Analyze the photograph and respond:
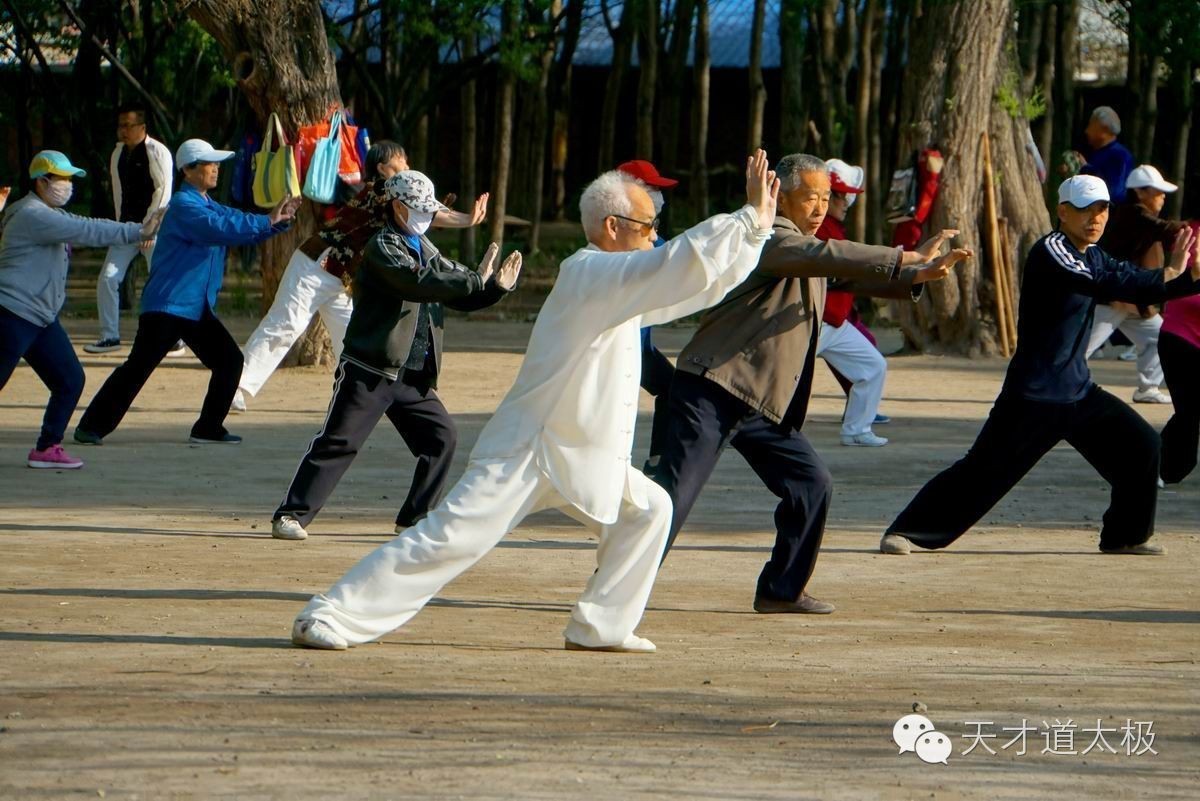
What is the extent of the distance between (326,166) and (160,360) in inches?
140

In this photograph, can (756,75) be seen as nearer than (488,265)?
No

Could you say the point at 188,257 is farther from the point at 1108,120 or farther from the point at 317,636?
the point at 1108,120

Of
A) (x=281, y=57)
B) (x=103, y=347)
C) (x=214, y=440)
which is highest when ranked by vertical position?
(x=281, y=57)

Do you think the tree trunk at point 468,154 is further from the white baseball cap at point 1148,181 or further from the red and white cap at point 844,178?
the red and white cap at point 844,178

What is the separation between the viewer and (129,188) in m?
18.0

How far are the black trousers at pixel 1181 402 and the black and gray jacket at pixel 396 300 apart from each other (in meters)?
3.96

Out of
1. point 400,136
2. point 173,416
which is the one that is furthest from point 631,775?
point 400,136

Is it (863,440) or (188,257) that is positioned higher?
(188,257)

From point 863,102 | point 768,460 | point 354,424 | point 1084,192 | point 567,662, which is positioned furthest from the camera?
point 863,102

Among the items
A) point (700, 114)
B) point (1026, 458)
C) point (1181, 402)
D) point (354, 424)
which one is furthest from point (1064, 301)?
point (700, 114)

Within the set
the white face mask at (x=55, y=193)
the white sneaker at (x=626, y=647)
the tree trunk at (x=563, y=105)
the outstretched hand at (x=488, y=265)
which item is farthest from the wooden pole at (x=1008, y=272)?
the white sneaker at (x=626, y=647)

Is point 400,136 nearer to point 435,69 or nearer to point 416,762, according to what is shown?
point 435,69

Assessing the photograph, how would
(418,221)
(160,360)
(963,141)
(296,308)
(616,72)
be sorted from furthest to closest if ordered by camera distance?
(616,72) < (963,141) < (296,308) < (160,360) < (418,221)

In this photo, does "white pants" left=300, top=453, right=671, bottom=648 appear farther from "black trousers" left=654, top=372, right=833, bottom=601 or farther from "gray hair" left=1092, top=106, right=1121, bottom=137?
"gray hair" left=1092, top=106, right=1121, bottom=137
